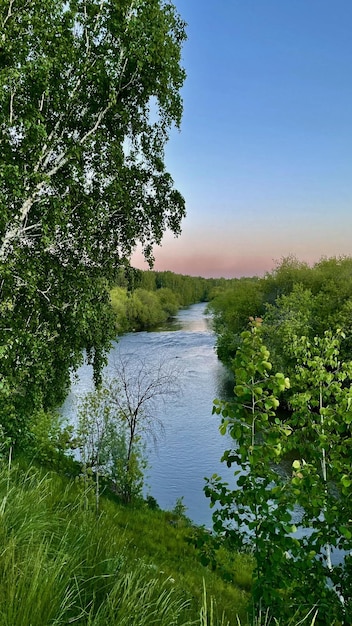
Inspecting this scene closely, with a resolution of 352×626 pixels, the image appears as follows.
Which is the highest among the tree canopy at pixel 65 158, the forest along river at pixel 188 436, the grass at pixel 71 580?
the tree canopy at pixel 65 158

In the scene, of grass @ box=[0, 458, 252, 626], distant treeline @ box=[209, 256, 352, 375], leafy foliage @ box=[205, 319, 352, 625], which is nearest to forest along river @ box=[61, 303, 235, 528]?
distant treeline @ box=[209, 256, 352, 375]

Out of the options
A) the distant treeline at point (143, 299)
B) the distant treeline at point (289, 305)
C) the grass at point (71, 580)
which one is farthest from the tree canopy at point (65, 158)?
the distant treeline at point (289, 305)

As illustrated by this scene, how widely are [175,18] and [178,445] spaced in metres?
15.9

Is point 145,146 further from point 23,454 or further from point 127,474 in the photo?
point 127,474

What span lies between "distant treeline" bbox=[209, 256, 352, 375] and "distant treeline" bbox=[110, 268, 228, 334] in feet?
31.0

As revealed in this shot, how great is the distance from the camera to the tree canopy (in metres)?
7.20

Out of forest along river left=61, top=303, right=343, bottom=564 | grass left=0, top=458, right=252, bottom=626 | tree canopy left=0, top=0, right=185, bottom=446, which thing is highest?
tree canopy left=0, top=0, right=185, bottom=446

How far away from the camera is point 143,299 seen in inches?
2803

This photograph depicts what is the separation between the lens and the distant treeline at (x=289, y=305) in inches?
1093

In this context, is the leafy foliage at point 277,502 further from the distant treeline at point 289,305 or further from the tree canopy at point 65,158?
the distant treeline at point 289,305

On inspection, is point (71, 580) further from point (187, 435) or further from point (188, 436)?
point (187, 435)

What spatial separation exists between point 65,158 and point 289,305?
25850 mm

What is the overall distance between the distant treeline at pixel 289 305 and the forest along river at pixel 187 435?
11.2 ft

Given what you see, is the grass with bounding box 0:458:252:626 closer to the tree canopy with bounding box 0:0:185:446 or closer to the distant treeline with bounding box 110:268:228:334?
the tree canopy with bounding box 0:0:185:446
